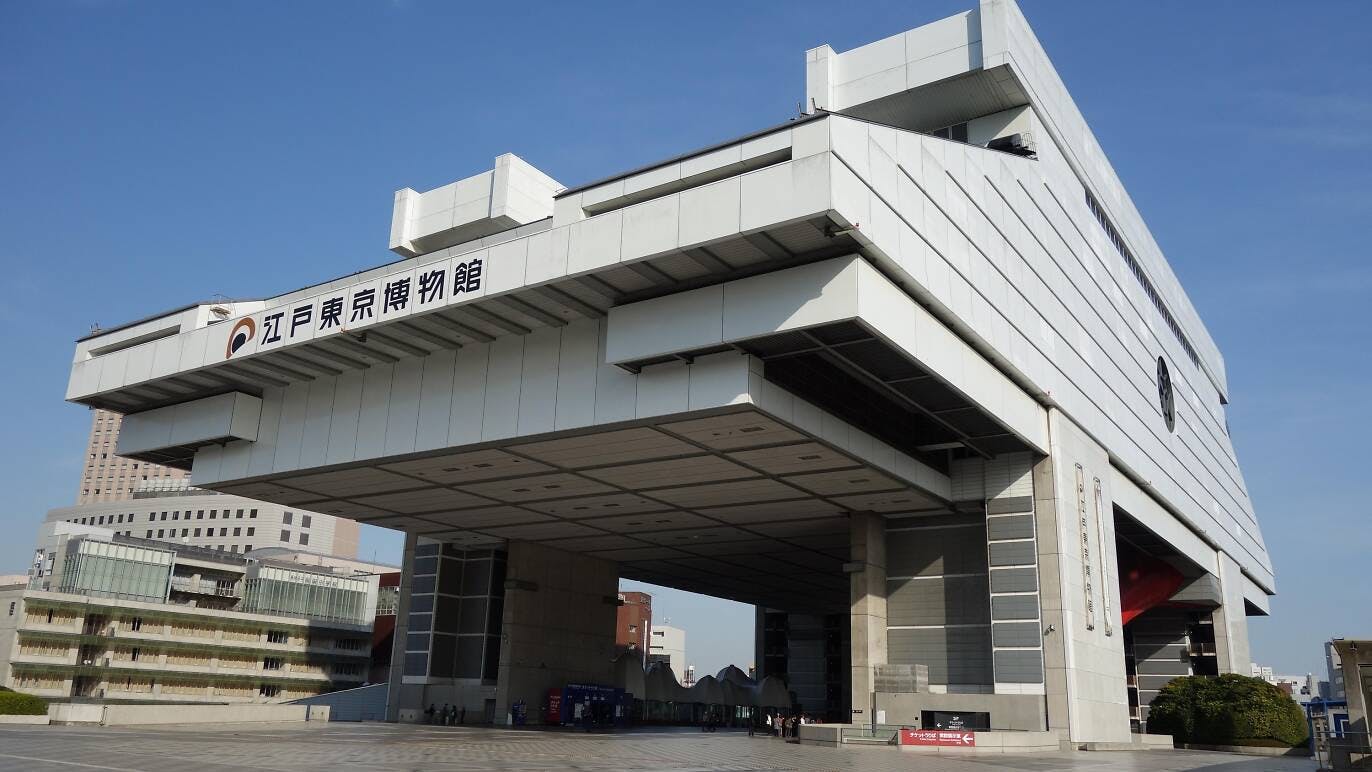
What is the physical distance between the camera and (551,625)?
2399 inches

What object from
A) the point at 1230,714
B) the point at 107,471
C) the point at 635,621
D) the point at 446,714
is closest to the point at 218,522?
the point at 107,471

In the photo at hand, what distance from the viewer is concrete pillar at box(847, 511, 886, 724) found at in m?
43.7

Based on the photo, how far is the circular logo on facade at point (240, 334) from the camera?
136ft

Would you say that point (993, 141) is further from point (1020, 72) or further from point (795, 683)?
point (795, 683)

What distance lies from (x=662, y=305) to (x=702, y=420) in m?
3.94

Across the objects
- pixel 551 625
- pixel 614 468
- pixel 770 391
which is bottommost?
pixel 551 625

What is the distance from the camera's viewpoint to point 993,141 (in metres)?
47.9

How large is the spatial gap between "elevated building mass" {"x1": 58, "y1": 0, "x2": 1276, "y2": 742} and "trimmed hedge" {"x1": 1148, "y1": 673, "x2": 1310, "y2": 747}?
8784 mm

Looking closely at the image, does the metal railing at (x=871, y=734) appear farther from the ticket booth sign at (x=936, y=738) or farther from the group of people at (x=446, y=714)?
the group of people at (x=446, y=714)

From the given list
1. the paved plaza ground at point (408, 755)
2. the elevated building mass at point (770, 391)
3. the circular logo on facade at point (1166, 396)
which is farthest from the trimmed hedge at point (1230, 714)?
the paved plaza ground at point (408, 755)

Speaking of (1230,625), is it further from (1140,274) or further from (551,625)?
(551,625)

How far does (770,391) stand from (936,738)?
13602 millimetres

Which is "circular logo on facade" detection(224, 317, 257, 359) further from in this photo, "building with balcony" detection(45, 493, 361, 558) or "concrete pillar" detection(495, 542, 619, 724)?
"building with balcony" detection(45, 493, 361, 558)

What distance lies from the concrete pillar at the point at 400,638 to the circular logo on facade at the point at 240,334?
21481 mm
